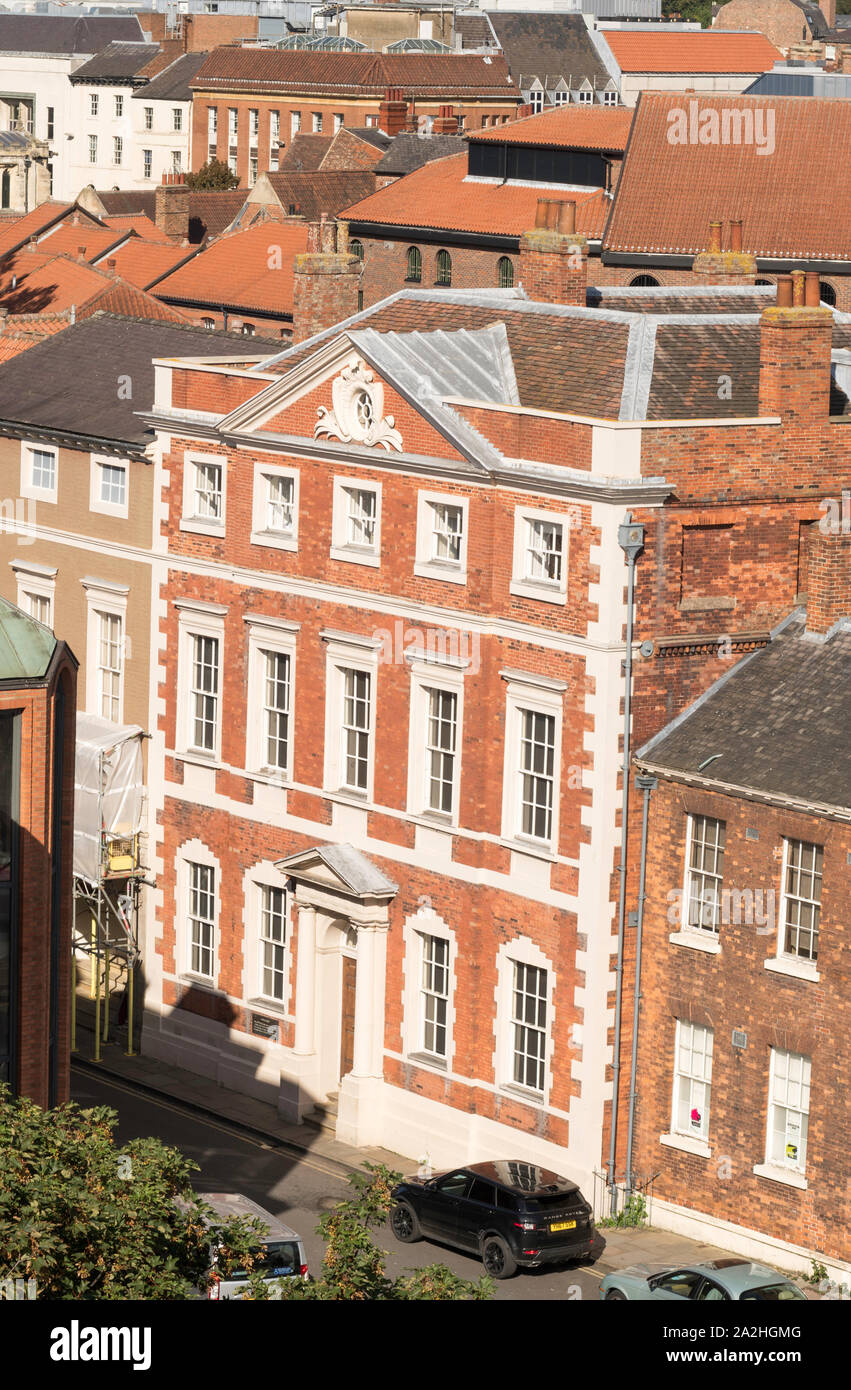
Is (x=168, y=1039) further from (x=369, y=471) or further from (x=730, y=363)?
(x=730, y=363)

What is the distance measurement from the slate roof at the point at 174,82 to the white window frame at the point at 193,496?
125889 mm

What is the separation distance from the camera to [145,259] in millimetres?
103375

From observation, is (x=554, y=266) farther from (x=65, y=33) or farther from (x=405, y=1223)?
(x=65, y=33)

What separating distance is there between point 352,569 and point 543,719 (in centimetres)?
536

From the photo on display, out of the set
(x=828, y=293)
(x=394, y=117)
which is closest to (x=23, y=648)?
(x=828, y=293)

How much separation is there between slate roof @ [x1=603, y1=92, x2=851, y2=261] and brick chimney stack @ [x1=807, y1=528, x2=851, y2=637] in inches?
1995

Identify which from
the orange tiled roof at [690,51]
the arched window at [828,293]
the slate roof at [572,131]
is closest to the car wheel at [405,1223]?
the arched window at [828,293]

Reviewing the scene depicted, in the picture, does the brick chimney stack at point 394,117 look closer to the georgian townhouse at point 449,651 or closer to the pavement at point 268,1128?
the georgian townhouse at point 449,651

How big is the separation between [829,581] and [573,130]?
65.2 meters

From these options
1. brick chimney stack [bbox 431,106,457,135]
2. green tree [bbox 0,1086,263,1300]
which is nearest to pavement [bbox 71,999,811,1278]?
green tree [bbox 0,1086,263,1300]

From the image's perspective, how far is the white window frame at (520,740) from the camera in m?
41.2

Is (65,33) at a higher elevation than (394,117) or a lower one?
higher
